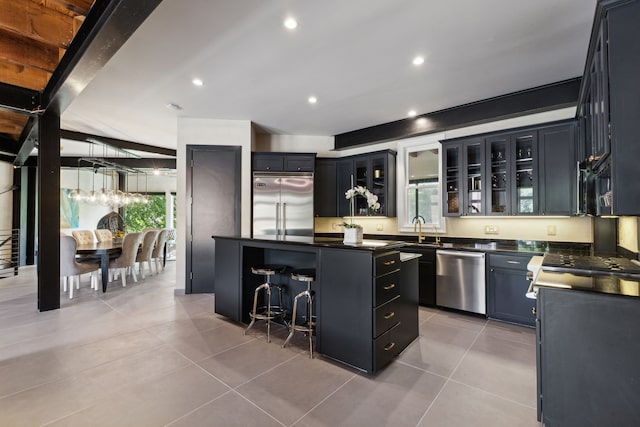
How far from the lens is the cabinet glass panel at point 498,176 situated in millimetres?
3746

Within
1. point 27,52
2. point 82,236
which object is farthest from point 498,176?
point 82,236

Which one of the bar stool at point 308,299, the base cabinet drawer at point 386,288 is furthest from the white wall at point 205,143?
the base cabinet drawer at point 386,288

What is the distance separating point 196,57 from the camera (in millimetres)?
2838

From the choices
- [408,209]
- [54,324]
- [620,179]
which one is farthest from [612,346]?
[54,324]

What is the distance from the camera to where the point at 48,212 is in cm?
380

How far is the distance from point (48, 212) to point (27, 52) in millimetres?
1954

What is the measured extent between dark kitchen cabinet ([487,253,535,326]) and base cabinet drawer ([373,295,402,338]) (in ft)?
5.13

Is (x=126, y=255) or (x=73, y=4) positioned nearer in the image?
(x=73, y=4)

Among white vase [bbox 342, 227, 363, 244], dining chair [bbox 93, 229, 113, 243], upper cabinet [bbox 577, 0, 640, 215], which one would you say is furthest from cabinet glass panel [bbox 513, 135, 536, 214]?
dining chair [bbox 93, 229, 113, 243]

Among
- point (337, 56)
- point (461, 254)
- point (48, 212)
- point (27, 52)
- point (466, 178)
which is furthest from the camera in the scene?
point (466, 178)

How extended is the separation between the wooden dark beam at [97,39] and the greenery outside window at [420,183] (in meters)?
3.93

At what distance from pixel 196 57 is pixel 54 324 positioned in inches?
134

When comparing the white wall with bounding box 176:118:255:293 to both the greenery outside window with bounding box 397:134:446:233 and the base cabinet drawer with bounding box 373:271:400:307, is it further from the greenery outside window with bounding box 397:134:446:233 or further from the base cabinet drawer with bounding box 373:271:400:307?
the base cabinet drawer with bounding box 373:271:400:307

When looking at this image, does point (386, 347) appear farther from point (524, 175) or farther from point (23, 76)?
point (23, 76)
